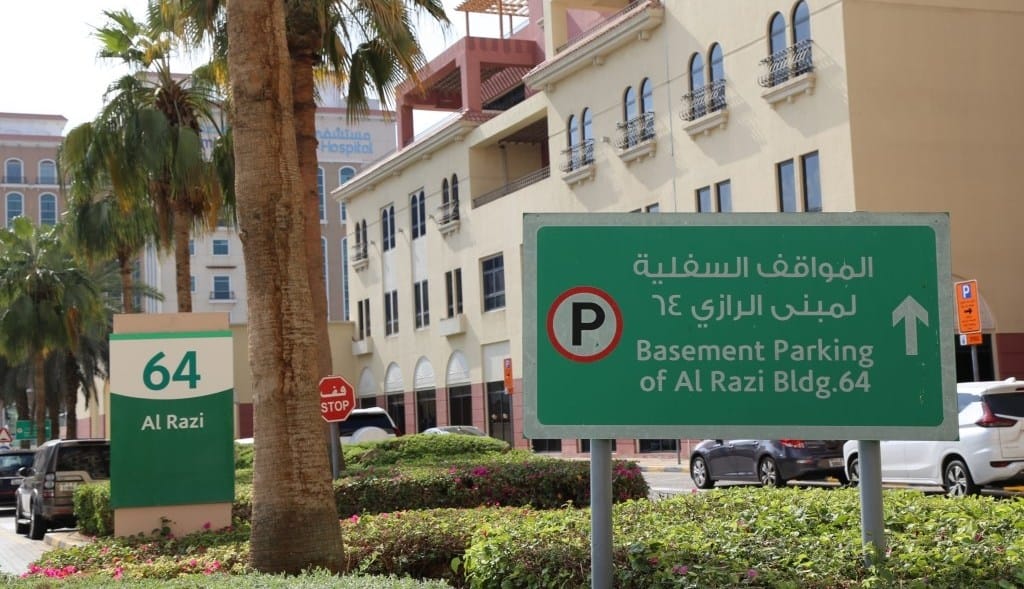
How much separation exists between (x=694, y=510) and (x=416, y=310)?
46469mm

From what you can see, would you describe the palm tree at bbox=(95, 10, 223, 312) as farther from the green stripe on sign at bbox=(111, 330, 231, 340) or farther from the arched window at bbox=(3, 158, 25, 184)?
the arched window at bbox=(3, 158, 25, 184)

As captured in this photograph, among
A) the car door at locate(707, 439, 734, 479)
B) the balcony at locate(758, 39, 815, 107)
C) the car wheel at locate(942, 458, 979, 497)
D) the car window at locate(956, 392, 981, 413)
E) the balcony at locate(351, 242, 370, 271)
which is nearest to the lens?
the car wheel at locate(942, 458, 979, 497)

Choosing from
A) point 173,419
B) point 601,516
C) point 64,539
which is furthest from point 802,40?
point 601,516

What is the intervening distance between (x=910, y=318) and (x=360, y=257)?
56.9m

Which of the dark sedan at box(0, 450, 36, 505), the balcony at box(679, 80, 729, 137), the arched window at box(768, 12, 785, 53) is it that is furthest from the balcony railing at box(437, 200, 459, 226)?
the dark sedan at box(0, 450, 36, 505)

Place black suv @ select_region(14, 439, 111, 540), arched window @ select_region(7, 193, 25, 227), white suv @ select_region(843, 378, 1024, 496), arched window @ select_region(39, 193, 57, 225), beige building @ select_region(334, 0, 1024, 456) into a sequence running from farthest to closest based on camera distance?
arched window @ select_region(39, 193, 57, 225) → arched window @ select_region(7, 193, 25, 227) → beige building @ select_region(334, 0, 1024, 456) → black suv @ select_region(14, 439, 111, 540) → white suv @ select_region(843, 378, 1024, 496)

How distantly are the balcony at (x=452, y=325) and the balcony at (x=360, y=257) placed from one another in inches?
411

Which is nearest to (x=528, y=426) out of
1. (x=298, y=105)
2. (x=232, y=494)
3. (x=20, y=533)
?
(x=232, y=494)

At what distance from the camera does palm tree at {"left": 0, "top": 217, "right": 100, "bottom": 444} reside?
4575cm

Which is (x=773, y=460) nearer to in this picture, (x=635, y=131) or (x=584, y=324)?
(x=635, y=131)

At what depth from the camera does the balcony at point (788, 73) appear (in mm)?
30672

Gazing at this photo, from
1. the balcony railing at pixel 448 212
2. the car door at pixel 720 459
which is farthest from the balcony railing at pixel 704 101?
the balcony railing at pixel 448 212

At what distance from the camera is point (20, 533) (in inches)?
953

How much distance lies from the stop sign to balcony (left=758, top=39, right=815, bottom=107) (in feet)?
50.3
